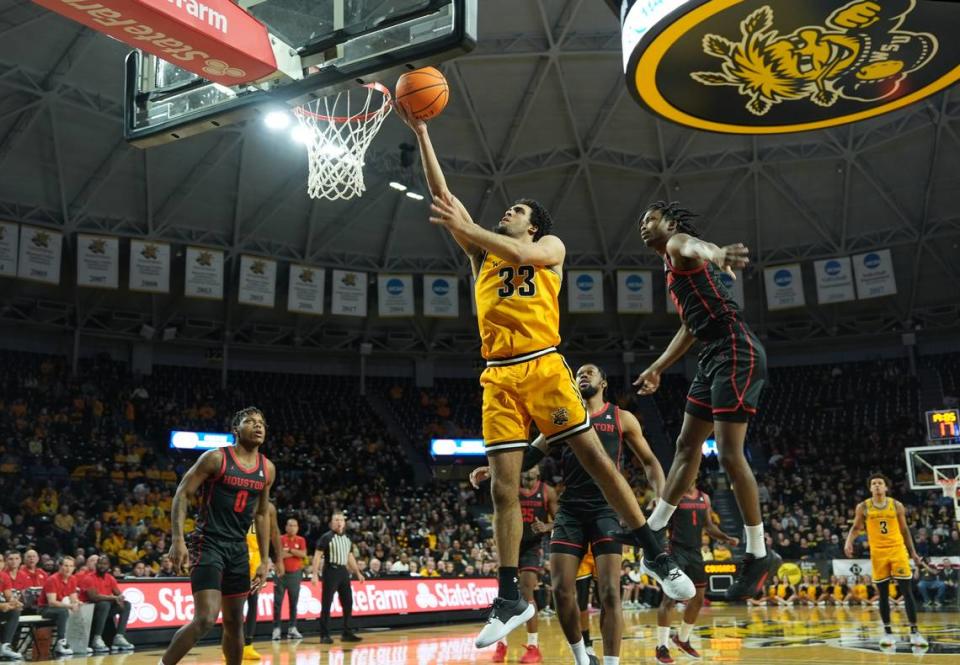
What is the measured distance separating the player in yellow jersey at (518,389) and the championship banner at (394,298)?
2255 centimetres

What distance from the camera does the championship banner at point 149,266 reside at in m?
24.7

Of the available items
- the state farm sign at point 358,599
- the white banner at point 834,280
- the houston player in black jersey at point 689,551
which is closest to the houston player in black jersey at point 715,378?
the houston player in black jersey at point 689,551

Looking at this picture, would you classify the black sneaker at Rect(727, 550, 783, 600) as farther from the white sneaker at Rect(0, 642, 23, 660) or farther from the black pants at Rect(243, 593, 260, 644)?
the white sneaker at Rect(0, 642, 23, 660)

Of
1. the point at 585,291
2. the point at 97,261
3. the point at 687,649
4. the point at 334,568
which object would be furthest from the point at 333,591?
the point at 585,291

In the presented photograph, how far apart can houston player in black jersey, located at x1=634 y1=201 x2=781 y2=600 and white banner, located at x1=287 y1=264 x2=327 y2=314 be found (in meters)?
21.6

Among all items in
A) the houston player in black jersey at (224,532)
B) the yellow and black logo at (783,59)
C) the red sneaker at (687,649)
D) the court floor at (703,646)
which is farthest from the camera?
the red sneaker at (687,649)

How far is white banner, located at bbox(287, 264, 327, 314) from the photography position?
27.1 metres

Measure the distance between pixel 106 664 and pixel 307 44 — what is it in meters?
7.50

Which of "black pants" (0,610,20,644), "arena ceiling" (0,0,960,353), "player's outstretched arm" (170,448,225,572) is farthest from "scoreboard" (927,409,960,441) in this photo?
"black pants" (0,610,20,644)

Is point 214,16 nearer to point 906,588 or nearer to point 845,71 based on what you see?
point 845,71

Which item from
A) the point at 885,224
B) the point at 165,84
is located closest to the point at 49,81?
the point at 165,84

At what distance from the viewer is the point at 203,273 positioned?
25609 millimetres

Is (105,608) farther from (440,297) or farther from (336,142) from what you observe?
(440,297)

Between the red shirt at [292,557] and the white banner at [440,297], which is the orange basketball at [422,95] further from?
the white banner at [440,297]
